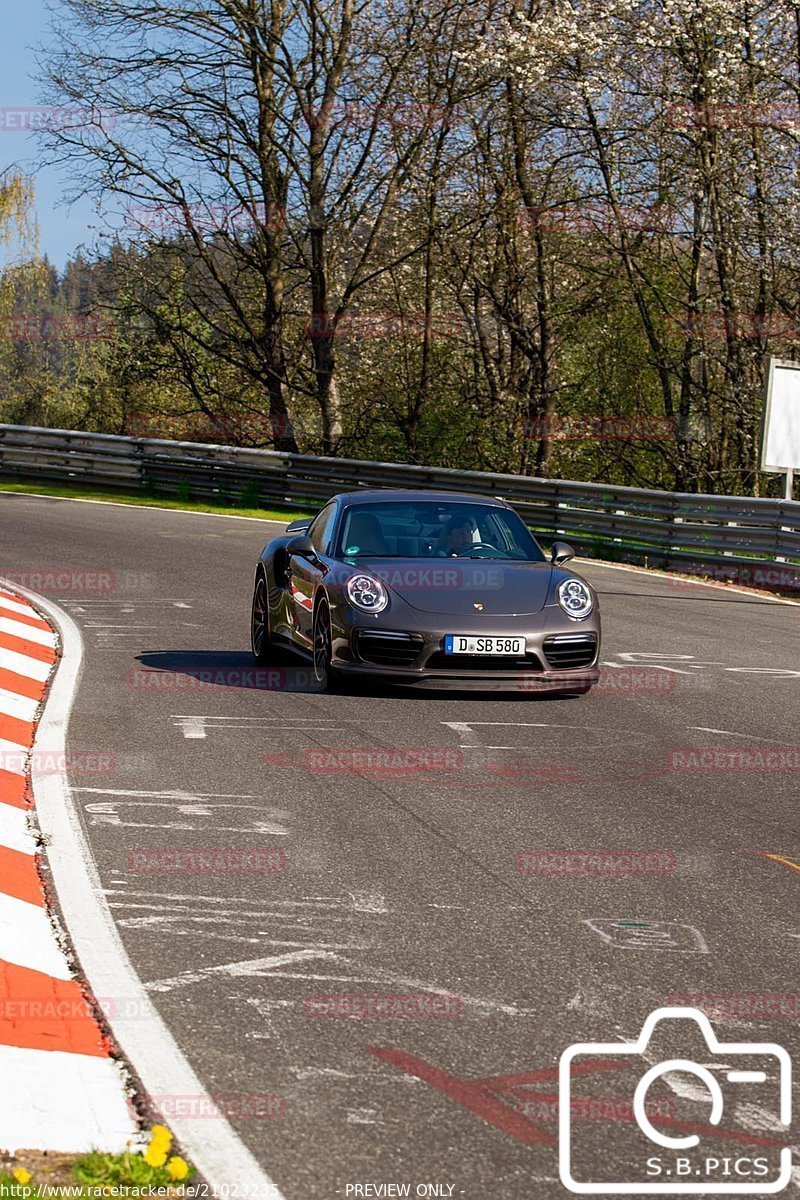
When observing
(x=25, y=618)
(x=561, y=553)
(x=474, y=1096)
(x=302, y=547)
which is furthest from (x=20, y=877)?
(x=25, y=618)

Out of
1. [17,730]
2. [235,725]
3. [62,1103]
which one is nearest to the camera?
[62,1103]

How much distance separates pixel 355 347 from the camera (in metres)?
32.9

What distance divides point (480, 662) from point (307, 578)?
1533mm

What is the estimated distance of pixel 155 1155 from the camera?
319cm

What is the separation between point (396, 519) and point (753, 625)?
5.55 metres

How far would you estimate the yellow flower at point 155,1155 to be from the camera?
125 inches

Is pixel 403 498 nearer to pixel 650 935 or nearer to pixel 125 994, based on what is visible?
pixel 650 935

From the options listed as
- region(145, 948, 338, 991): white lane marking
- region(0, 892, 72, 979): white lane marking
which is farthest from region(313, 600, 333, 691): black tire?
region(145, 948, 338, 991): white lane marking

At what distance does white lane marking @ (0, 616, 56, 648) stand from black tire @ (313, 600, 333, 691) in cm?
252

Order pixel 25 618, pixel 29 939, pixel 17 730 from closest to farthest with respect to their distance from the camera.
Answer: pixel 29 939
pixel 17 730
pixel 25 618

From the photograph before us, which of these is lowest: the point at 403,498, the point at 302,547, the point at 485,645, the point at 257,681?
the point at 257,681

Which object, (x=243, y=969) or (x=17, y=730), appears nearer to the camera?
(x=243, y=969)

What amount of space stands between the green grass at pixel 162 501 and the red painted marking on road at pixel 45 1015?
2093cm

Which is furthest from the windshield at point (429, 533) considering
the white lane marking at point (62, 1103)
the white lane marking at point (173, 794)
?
the white lane marking at point (62, 1103)
